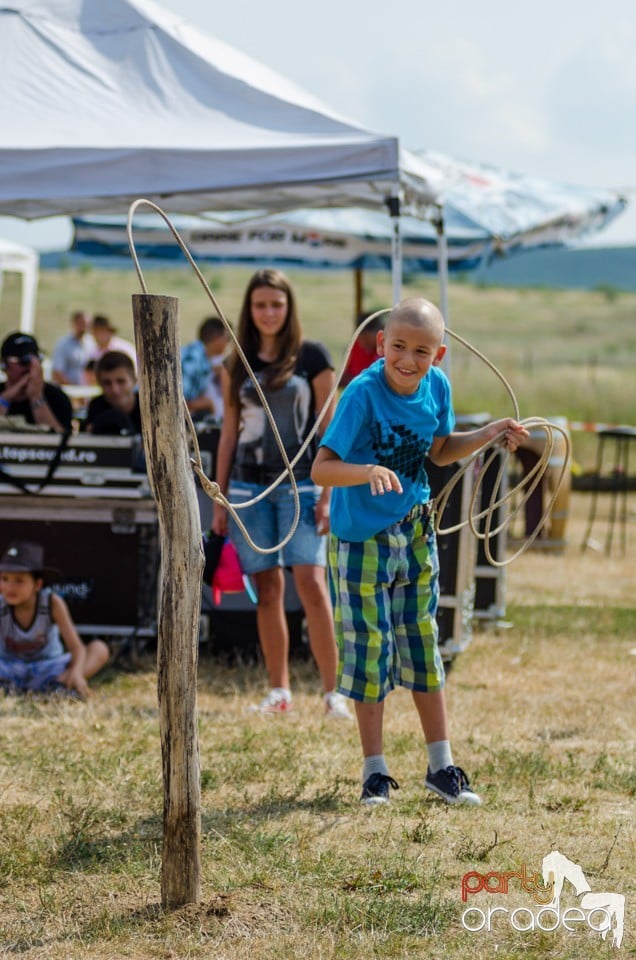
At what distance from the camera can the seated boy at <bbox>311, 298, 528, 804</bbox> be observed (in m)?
4.60

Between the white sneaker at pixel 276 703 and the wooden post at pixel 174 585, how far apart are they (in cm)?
241

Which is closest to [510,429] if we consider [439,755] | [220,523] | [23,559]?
[439,755]

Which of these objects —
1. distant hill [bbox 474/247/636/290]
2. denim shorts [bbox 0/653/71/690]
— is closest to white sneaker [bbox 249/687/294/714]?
denim shorts [bbox 0/653/71/690]

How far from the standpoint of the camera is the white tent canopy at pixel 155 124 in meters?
6.78

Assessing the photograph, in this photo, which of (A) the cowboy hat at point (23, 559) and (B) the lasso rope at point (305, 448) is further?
(A) the cowboy hat at point (23, 559)

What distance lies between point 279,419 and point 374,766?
1.89m

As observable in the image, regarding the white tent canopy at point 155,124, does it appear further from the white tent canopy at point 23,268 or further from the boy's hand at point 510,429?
the white tent canopy at point 23,268

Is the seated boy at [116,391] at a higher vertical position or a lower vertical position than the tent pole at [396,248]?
lower

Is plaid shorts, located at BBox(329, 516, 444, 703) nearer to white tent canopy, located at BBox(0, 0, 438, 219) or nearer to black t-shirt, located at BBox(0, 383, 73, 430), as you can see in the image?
white tent canopy, located at BBox(0, 0, 438, 219)

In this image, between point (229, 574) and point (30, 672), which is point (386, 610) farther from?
point (30, 672)

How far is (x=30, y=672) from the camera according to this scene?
6.63 metres

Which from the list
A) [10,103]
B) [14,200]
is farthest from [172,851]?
[10,103]

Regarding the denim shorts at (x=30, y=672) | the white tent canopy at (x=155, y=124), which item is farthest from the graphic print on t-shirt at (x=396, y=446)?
the denim shorts at (x=30, y=672)

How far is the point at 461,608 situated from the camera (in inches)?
282
